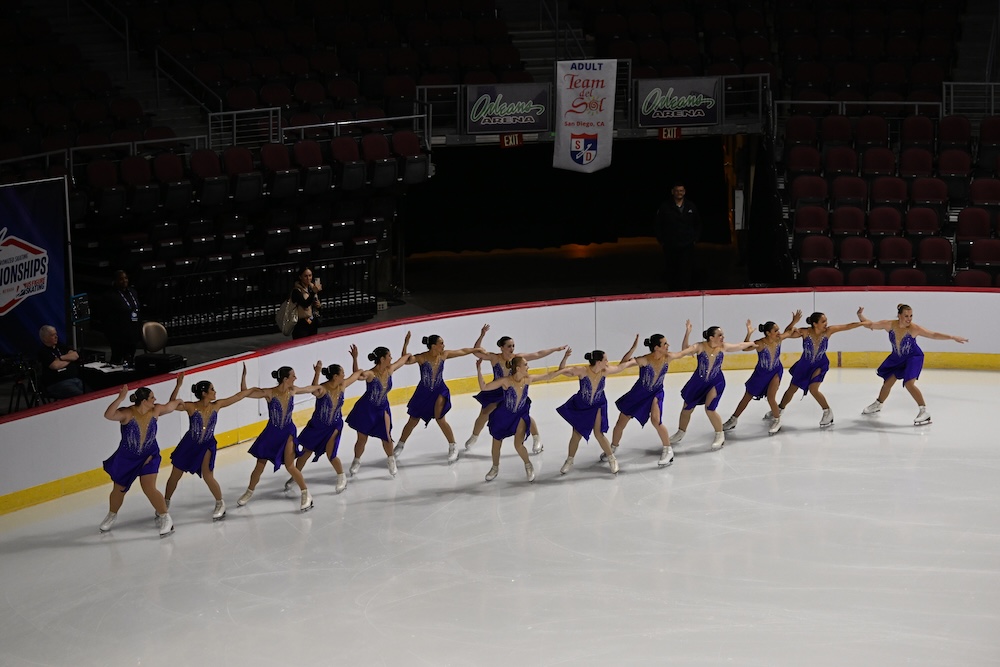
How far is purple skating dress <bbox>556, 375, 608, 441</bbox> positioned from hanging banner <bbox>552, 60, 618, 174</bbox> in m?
6.03

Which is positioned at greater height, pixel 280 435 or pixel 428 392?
pixel 428 392

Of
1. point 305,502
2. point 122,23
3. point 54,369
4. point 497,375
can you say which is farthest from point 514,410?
point 122,23

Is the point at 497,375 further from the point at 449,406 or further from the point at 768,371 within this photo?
the point at 768,371

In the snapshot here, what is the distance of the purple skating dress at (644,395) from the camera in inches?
517

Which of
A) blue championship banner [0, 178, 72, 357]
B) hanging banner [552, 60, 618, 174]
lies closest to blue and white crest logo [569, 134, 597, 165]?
hanging banner [552, 60, 618, 174]

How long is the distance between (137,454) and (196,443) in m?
0.54

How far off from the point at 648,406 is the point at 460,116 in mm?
7615

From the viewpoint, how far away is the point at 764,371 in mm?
14133

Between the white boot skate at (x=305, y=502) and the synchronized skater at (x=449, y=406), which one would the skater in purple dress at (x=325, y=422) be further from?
the white boot skate at (x=305, y=502)

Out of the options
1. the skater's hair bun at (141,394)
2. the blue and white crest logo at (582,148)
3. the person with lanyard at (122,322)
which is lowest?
the skater's hair bun at (141,394)

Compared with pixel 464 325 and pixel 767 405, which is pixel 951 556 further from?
pixel 464 325

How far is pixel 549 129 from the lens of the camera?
19.1m

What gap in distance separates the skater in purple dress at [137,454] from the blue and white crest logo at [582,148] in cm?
838

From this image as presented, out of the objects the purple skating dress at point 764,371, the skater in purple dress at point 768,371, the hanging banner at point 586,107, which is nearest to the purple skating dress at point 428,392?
the skater in purple dress at point 768,371
